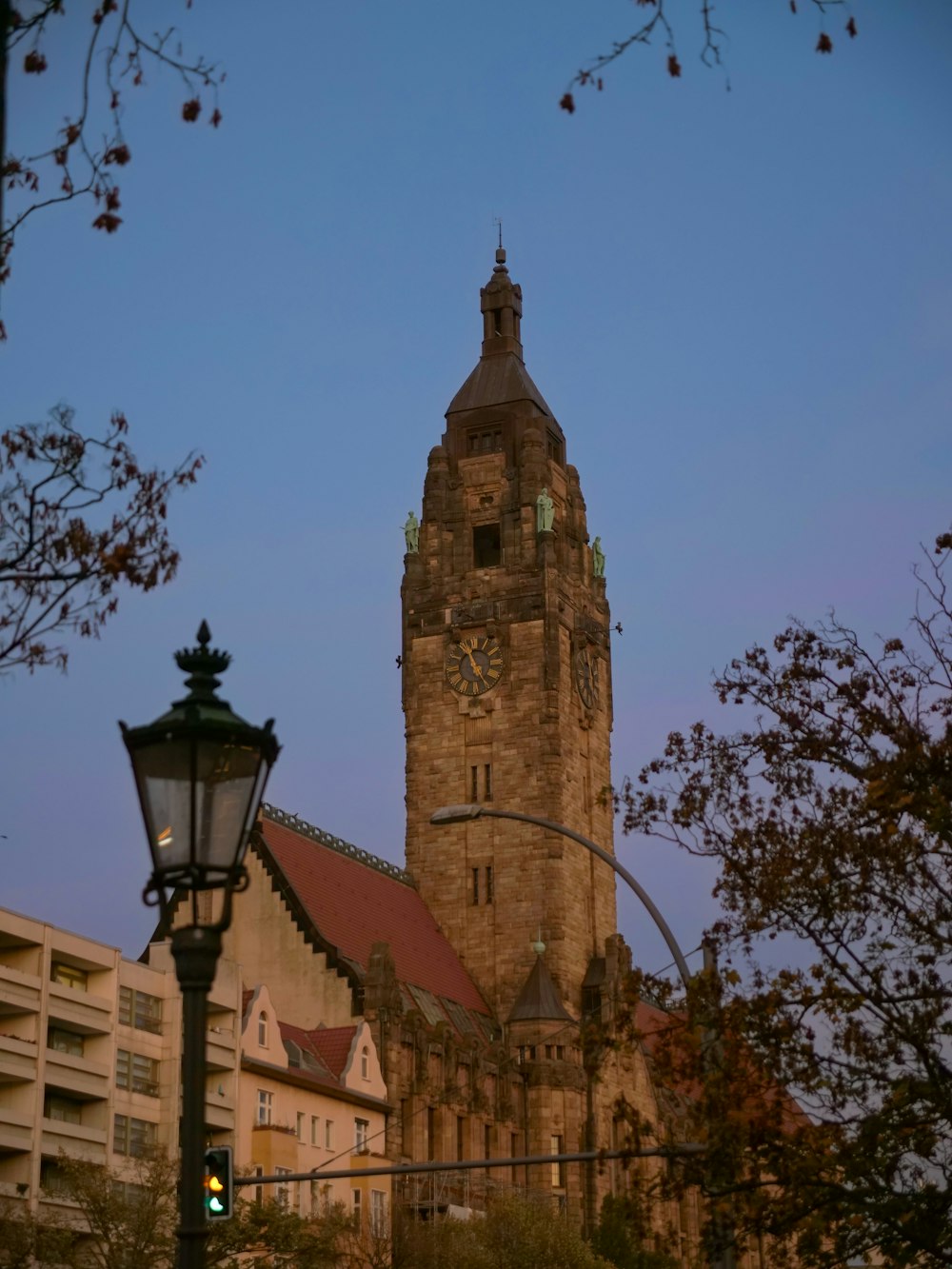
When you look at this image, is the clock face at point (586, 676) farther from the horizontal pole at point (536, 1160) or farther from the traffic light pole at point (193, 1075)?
the traffic light pole at point (193, 1075)

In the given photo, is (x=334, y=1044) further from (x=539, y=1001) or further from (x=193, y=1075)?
(x=193, y=1075)

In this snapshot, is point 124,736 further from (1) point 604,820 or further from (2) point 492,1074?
(1) point 604,820

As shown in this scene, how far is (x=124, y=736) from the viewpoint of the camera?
11.9 metres

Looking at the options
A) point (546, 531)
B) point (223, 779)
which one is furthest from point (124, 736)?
point (546, 531)

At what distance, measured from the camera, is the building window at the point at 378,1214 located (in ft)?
203

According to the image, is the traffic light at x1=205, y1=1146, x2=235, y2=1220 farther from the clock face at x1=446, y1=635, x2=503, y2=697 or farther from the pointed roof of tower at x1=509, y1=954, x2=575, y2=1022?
the clock face at x1=446, y1=635, x2=503, y2=697

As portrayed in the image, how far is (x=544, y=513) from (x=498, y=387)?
7830mm

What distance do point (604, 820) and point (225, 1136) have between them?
32678 mm

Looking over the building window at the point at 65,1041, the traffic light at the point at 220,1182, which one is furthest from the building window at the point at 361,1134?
the traffic light at the point at 220,1182

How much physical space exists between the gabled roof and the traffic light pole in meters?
78.8

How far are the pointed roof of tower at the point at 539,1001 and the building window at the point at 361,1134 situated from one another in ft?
42.8

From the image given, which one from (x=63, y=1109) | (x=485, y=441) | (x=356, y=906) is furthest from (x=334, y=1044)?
(x=485, y=441)

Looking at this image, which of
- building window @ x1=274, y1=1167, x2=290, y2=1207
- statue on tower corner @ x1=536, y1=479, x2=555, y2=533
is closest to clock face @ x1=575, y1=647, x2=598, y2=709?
statue on tower corner @ x1=536, y1=479, x2=555, y2=533

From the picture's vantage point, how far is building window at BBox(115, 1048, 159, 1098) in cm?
5509
